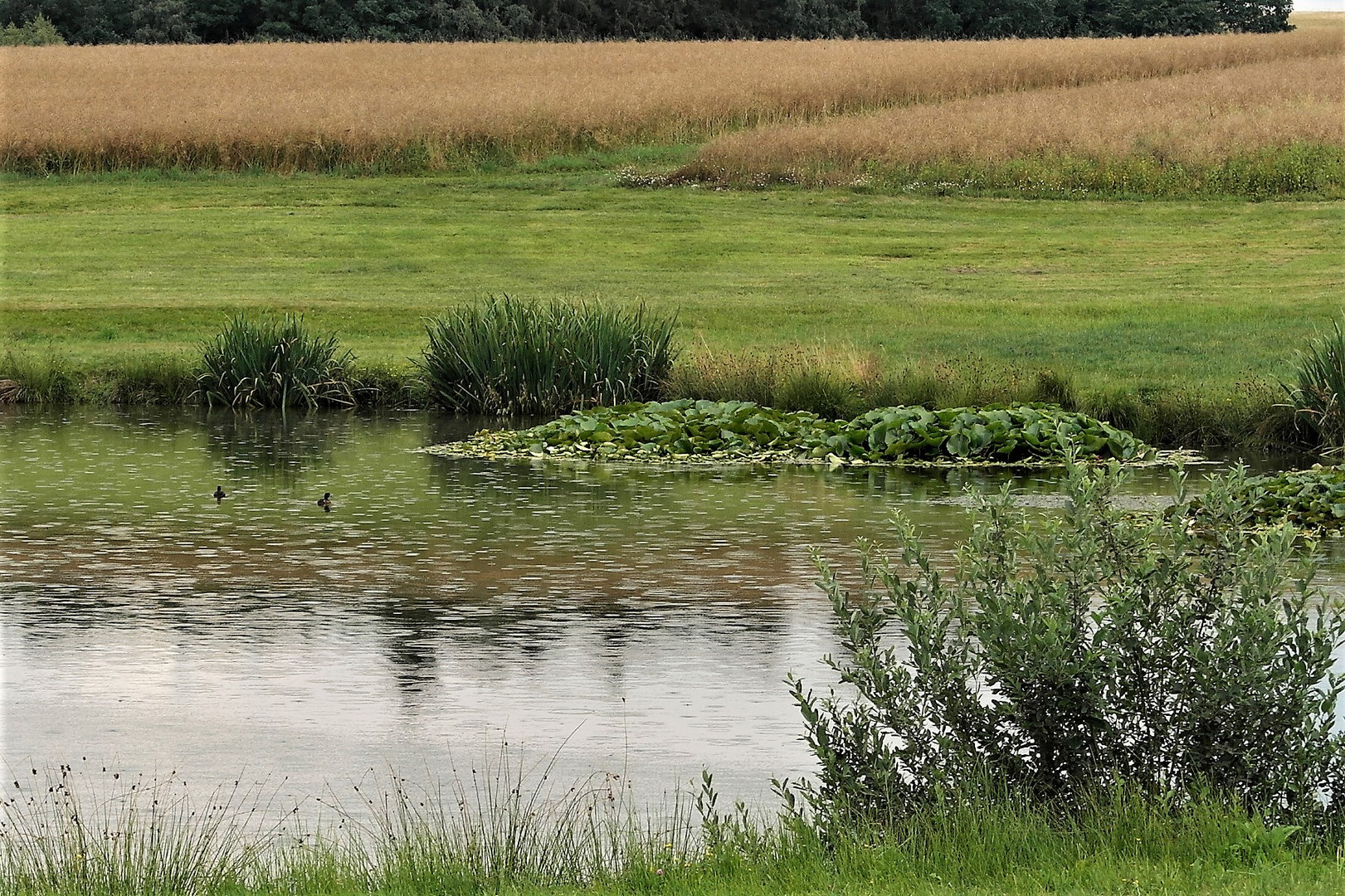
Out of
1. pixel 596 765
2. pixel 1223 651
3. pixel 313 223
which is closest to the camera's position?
pixel 1223 651

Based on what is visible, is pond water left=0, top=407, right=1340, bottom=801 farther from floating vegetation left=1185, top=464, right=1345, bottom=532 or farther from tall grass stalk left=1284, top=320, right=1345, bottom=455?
tall grass stalk left=1284, top=320, right=1345, bottom=455

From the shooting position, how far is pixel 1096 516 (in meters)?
8.27

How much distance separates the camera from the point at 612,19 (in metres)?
83.5

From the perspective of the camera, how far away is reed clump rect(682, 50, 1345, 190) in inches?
1570

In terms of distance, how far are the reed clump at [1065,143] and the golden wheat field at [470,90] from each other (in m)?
3.76

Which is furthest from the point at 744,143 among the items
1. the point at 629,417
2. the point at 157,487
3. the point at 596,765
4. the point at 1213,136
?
the point at 596,765

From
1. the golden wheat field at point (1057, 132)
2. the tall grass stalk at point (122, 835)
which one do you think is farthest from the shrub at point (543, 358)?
the golden wheat field at point (1057, 132)

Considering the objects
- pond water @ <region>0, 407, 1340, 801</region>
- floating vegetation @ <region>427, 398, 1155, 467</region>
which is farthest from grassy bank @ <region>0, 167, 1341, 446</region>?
pond water @ <region>0, 407, 1340, 801</region>

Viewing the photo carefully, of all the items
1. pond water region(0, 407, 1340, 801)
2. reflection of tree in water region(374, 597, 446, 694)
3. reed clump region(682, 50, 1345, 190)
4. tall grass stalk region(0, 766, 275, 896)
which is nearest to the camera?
tall grass stalk region(0, 766, 275, 896)

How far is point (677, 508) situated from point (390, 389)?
25.8 ft

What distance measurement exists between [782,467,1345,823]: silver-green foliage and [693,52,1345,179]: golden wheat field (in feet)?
110

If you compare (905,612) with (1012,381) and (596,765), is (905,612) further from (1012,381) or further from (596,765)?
(1012,381)

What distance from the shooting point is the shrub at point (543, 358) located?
22344mm

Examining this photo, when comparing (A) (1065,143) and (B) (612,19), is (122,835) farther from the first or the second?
(B) (612,19)
